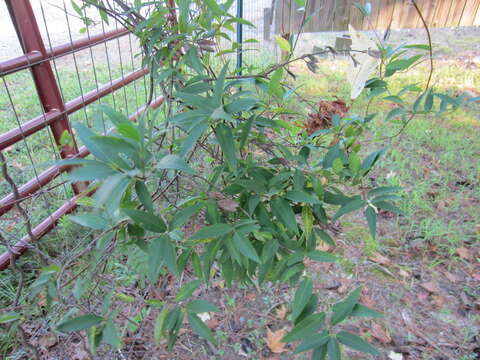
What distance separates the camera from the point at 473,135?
121 inches

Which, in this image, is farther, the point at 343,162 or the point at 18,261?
the point at 18,261

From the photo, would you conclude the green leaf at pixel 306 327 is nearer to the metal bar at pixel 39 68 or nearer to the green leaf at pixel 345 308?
the green leaf at pixel 345 308

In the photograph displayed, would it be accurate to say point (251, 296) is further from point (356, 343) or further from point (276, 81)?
point (276, 81)

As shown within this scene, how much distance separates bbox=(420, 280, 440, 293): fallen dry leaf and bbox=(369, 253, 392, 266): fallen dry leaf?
0.20 m

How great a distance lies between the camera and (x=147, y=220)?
0.67 meters

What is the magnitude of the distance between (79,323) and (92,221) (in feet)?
0.76

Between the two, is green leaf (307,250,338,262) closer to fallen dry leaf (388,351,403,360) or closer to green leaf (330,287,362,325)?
green leaf (330,287,362,325)

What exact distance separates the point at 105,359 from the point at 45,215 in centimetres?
102

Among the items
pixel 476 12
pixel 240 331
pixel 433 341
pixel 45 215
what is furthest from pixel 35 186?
pixel 476 12

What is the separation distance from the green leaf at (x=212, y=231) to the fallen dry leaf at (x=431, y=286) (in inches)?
62.1

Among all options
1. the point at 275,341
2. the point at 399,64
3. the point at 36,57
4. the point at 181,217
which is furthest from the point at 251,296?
the point at 36,57

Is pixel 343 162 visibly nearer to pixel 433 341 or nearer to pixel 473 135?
pixel 433 341

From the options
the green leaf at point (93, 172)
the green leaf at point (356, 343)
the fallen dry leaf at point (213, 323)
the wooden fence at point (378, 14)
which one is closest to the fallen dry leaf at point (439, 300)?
the fallen dry leaf at point (213, 323)

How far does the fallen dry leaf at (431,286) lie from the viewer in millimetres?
1870
